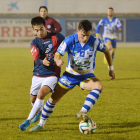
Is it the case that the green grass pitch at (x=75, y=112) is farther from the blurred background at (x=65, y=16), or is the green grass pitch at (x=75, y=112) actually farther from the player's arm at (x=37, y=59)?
the blurred background at (x=65, y=16)

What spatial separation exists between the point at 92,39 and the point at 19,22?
31549 mm

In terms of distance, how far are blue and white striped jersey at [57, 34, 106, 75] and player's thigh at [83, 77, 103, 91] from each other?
0.17 m

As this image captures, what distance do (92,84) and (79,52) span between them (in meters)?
0.52

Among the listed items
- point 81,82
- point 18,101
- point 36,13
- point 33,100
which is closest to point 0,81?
point 18,101

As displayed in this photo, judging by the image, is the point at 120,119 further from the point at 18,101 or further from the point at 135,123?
the point at 18,101

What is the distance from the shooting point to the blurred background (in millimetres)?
36000

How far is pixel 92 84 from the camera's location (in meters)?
5.46

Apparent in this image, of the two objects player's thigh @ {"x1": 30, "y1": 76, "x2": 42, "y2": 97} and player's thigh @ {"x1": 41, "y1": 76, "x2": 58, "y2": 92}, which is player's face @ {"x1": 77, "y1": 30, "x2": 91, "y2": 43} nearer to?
player's thigh @ {"x1": 41, "y1": 76, "x2": 58, "y2": 92}

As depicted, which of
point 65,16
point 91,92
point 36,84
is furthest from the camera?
point 65,16

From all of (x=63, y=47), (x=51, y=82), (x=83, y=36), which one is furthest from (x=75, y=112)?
(x=83, y=36)

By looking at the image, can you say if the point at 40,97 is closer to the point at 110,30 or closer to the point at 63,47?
the point at 63,47

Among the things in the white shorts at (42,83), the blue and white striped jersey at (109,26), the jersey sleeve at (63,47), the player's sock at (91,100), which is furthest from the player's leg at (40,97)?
the blue and white striped jersey at (109,26)

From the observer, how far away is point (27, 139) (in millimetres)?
5121

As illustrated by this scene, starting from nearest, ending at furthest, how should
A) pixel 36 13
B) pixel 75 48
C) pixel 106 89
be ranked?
1. pixel 75 48
2. pixel 106 89
3. pixel 36 13
